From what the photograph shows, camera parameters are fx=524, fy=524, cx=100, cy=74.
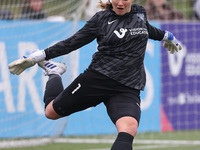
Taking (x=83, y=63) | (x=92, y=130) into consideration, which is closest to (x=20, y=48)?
(x=83, y=63)

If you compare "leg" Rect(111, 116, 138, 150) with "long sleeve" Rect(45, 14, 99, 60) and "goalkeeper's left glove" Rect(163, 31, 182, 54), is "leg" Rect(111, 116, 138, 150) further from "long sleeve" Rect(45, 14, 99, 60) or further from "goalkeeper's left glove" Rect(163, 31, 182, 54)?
"goalkeeper's left glove" Rect(163, 31, 182, 54)

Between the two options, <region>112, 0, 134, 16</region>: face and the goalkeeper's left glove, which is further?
the goalkeeper's left glove

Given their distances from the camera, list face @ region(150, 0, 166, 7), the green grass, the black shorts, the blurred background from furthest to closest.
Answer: face @ region(150, 0, 166, 7)
the blurred background
the green grass
the black shorts

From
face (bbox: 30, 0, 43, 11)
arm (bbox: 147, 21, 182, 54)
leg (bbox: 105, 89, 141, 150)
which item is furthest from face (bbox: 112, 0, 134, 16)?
face (bbox: 30, 0, 43, 11)

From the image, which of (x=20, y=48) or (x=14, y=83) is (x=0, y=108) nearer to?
(x=14, y=83)

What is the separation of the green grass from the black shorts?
2322 mm

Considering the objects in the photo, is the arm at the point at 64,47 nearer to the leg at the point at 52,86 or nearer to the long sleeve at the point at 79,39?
the long sleeve at the point at 79,39

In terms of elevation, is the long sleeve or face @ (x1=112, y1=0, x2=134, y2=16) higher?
face @ (x1=112, y1=0, x2=134, y2=16)

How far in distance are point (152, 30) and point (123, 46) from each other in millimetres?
562

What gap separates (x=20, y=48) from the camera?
8227mm

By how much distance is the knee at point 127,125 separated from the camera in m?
4.77

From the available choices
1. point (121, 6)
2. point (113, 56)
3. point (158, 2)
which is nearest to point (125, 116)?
point (113, 56)

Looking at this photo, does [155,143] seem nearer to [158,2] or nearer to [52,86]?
[52,86]

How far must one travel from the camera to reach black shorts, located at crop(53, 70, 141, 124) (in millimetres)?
5000
